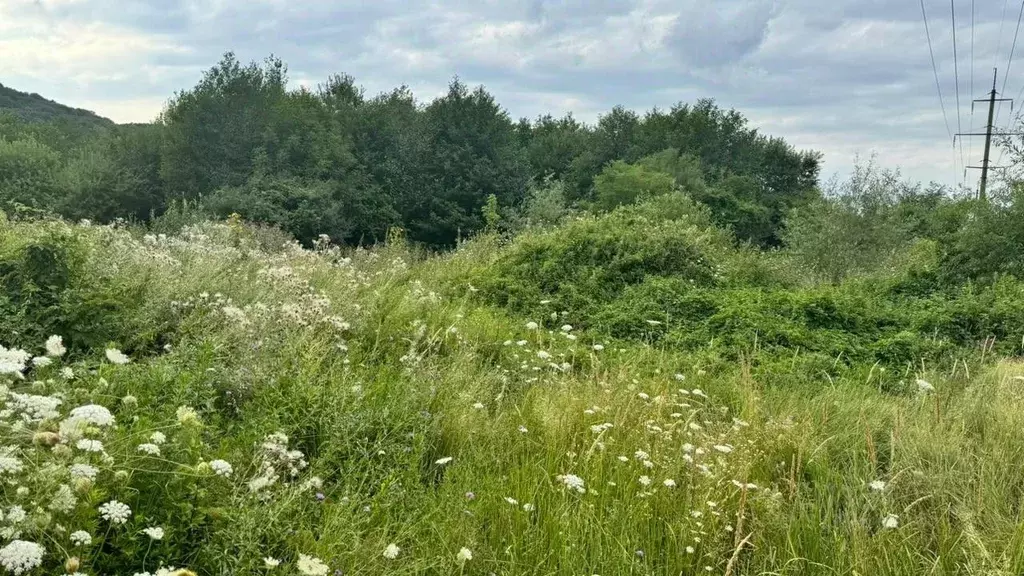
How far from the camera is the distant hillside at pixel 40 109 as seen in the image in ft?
135

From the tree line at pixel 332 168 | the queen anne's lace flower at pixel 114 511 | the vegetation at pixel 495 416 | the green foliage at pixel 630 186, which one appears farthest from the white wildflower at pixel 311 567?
the green foliage at pixel 630 186

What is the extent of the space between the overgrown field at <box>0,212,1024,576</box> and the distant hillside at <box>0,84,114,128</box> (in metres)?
43.1

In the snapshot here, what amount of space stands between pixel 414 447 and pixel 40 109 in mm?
54228

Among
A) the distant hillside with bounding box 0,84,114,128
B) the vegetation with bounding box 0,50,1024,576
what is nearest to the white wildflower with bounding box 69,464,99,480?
the vegetation with bounding box 0,50,1024,576

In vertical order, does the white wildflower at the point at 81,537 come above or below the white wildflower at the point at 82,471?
below

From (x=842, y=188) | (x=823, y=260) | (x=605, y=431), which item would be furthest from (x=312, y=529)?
(x=842, y=188)

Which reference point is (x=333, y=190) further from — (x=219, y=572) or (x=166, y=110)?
(x=219, y=572)

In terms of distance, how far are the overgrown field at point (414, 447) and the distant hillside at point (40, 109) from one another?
141 ft

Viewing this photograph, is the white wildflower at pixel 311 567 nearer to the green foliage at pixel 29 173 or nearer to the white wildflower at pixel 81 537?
the white wildflower at pixel 81 537

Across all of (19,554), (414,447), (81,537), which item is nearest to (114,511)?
(81,537)

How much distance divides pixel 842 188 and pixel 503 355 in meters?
15.9

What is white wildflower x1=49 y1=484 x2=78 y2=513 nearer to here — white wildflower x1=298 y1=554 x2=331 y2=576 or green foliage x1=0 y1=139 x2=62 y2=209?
white wildflower x1=298 y1=554 x2=331 y2=576

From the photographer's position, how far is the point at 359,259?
32.1 ft

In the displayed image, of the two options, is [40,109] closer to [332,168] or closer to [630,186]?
[332,168]
